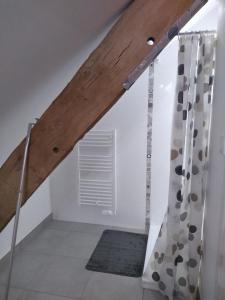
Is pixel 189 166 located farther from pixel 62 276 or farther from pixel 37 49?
pixel 62 276

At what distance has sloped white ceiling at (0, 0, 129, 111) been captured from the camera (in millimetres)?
991

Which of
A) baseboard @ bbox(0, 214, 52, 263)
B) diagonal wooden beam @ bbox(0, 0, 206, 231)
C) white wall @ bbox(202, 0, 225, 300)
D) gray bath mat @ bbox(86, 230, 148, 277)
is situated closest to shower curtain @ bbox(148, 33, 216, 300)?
white wall @ bbox(202, 0, 225, 300)

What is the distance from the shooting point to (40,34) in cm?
116

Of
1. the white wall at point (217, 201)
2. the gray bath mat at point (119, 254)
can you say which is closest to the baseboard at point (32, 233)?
the gray bath mat at point (119, 254)

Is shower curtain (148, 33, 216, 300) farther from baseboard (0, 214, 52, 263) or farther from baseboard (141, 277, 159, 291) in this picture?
baseboard (0, 214, 52, 263)

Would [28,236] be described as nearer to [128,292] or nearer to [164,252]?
[128,292]

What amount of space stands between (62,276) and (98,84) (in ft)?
5.33

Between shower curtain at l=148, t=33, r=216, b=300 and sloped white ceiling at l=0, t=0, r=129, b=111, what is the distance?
23.3 inches

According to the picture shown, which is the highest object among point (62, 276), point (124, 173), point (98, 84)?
point (98, 84)

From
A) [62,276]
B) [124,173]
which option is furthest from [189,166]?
[62,276]

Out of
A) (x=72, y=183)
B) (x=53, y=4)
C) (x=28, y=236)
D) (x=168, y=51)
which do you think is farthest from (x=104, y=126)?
(x=53, y=4)

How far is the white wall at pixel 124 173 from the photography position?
2447 millimetres

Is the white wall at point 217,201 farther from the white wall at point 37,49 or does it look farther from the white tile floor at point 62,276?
the white wall at point 37,49

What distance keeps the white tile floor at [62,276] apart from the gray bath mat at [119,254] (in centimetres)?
6
